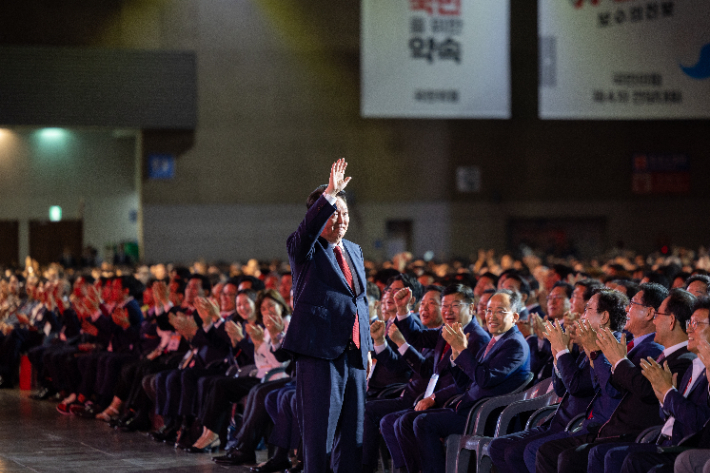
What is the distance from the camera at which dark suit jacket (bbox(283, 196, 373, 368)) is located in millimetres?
4152

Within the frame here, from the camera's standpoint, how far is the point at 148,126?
20094mm

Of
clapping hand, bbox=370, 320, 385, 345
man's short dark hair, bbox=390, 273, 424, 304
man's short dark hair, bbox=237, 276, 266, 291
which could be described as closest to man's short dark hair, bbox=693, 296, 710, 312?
clapping hand, bbox=370, 320, 385, 345

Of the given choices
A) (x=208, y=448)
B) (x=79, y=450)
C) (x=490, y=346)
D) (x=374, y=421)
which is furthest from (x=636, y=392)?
(x=79, y=450)

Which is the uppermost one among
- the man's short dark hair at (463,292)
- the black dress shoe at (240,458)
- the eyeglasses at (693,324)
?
the man's short dark hair at (463,292)

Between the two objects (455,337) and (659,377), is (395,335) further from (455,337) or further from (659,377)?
(659,377)

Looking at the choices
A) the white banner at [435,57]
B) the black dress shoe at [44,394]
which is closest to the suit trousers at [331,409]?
the black dress shoe at [44,394]

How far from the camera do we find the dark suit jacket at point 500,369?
5.06 m

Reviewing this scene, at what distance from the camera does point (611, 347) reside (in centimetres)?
415

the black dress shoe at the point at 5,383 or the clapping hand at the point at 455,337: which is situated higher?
the clapping hand at the point at 455,337

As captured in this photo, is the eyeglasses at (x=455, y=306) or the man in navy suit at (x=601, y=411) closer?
the man in navy suit at (x=601, y=411)

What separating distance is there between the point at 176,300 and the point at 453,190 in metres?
14.2

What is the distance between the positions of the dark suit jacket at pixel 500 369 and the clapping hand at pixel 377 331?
47 centimetres

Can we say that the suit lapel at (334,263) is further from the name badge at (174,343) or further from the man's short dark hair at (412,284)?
the name badge at (174,343)

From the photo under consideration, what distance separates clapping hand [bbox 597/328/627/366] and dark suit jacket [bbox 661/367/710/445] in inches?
12.7
